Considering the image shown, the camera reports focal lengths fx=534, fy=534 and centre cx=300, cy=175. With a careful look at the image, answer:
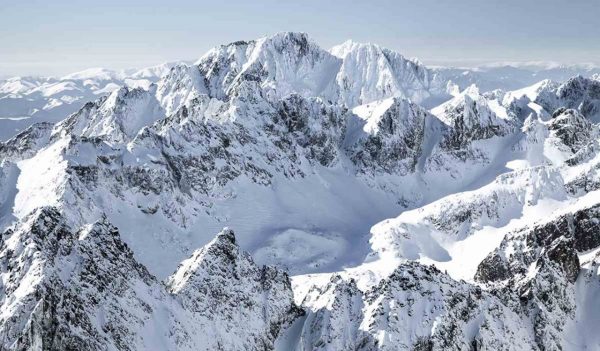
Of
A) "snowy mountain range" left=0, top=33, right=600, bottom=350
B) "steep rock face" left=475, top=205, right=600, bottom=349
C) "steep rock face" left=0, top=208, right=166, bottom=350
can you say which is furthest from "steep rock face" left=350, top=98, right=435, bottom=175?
"steep rock face" left=0, top=208, right=166, bottom=350

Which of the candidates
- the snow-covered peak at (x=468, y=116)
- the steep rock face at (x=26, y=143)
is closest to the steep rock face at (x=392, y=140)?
the snow-covered peak at (x=468, y=116)

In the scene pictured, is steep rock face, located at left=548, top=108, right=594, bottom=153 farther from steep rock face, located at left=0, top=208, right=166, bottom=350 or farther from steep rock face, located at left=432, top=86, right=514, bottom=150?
steep rock face, located at left=0, top=208, right=166, bottom=350

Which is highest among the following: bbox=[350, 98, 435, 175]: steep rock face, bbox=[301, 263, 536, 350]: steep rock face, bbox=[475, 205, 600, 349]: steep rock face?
bbox=[301, 263, 536, 350]: steep rock face

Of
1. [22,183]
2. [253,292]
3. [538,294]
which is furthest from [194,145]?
[538,294]

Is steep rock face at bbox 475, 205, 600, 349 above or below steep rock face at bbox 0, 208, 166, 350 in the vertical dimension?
below

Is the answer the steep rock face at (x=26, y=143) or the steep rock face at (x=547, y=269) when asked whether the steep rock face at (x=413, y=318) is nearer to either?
the steep rock face at (x=547, y=269)

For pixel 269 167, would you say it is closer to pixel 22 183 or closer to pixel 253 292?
pixel 22 183
